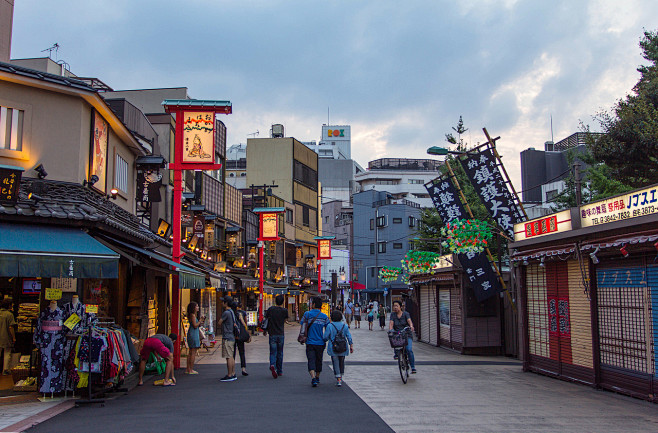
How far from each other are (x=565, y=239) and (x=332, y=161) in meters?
76.6

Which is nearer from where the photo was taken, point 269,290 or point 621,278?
point 621,278

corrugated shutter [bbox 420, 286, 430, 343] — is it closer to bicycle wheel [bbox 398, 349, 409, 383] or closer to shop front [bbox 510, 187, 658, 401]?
shop front [bbox 510, 187, 658, 401]

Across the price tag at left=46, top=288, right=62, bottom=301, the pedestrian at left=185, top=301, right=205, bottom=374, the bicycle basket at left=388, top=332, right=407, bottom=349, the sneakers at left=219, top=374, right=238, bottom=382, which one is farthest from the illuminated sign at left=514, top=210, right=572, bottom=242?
the price tag at left=46, top=288, right=62, bottom=301

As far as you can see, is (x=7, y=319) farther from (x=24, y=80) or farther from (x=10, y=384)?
(x=24, y=80)

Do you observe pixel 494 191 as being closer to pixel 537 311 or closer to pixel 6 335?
pixel 537 311

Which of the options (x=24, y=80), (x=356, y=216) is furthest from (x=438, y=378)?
(x=356, y=216)

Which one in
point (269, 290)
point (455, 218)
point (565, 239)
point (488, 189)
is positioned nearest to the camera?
point (565, 239)

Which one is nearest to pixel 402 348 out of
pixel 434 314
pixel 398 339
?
pixel 398 339

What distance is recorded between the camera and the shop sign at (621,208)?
10211 mm

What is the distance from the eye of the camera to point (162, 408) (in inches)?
390

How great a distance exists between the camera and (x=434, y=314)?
2552 cm

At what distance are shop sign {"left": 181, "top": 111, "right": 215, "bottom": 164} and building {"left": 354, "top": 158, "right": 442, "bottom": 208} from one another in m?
66.6

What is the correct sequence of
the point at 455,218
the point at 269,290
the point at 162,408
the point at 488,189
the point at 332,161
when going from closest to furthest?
the point at 162,408 < the point at 488,189 < the point at 455,218 < the point at 269,290 < the point at 332,161

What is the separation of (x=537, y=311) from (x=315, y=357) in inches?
255
